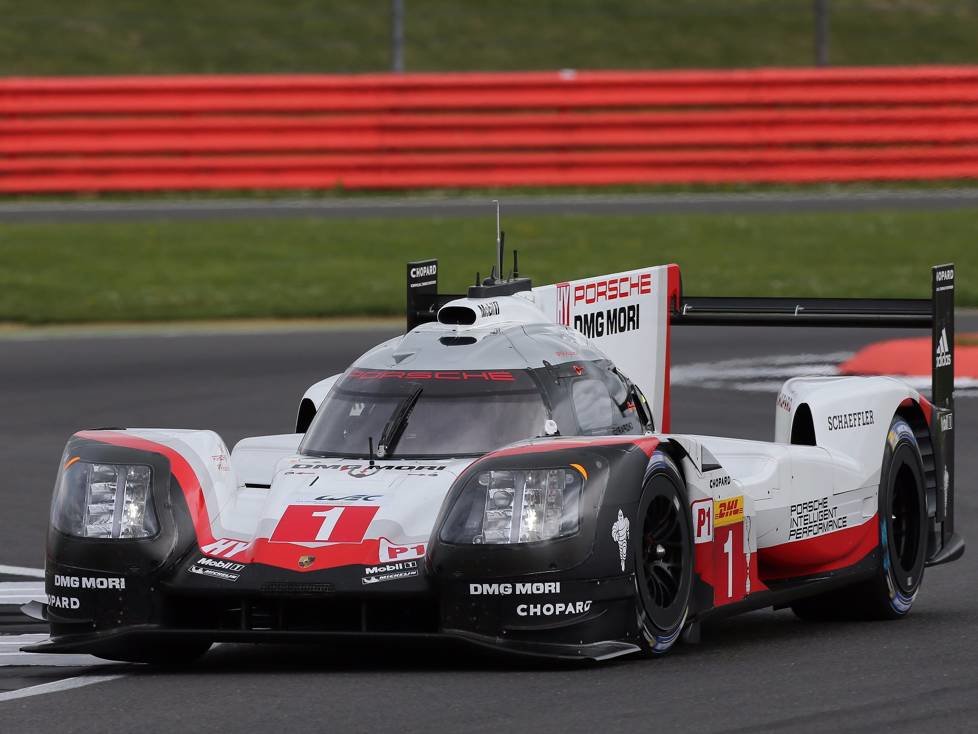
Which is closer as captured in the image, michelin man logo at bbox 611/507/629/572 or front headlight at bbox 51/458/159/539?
michelin man logo at bbox 611/507/629/572

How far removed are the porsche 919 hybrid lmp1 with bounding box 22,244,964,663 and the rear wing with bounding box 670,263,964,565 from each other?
0.26 metres

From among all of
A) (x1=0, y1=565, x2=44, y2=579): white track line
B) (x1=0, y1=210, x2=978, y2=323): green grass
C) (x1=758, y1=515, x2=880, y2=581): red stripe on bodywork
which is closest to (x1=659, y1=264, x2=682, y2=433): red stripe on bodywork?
(x1=758, y1=515, x2=880, y2=581): red stripe on bodywork

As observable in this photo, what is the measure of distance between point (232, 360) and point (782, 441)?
28.2ft

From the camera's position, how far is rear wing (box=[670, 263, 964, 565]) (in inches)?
360

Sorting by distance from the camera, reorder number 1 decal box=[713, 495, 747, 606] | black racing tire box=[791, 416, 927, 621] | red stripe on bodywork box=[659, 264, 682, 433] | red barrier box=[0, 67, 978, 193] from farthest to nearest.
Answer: red barrier box=[0, 67, 978, 193]
red stripe on bodywork box=[659, 264, 682, 433]
black racing tire box=[791, 416, 927, 621]
number 1 decal box=[713, 495, 747, 606]

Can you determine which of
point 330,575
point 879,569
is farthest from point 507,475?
point 879,569

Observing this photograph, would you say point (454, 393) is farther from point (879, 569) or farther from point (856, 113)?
point (856, 113)

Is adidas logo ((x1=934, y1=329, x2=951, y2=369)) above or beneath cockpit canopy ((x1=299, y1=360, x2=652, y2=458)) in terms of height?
above

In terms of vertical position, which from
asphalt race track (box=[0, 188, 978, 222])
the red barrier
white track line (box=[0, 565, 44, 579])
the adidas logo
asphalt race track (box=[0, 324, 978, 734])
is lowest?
asphalt race track (box=[0, 324, 978, 734])

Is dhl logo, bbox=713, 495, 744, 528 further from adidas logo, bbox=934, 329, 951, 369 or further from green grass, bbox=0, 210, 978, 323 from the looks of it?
green grass, bbox=0, 210, 978, 323

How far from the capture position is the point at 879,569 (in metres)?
8.38

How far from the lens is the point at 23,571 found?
31.0ft

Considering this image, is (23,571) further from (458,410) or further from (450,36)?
(450,36)

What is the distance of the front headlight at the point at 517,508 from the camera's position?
6.83 m
